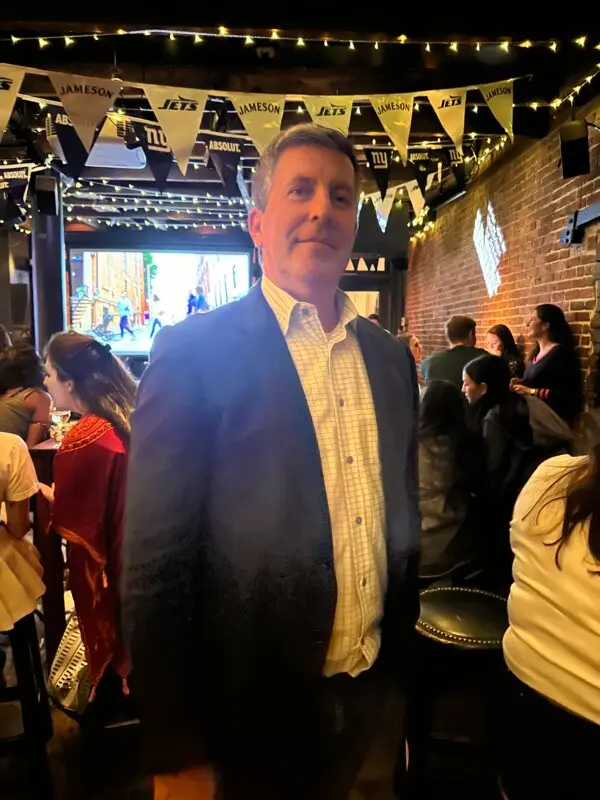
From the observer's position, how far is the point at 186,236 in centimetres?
888

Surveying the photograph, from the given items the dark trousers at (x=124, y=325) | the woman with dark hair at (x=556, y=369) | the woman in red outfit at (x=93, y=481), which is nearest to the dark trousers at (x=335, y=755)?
the woman in red outfit at (x=93, y=481)

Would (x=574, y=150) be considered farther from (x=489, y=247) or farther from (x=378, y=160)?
(x=489, y=247)

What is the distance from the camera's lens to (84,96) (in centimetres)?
290

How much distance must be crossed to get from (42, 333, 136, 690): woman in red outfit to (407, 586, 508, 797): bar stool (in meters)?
0.85

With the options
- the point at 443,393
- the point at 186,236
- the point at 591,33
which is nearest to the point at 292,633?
the point at 443,393

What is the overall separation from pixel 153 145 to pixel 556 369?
9.83 feet

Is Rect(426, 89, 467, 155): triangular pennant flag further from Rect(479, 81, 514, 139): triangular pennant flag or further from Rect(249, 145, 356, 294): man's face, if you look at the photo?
Rect(249, 145, 356, 294): man's face

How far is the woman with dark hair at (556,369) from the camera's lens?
A: 372 cm

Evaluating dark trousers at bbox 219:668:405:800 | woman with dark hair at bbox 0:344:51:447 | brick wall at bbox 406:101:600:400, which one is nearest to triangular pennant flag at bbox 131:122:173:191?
woman with dark hair at bbox 0:344:51:447

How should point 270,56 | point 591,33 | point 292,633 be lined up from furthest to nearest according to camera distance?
Answer: point 270,56 < point 591,33 < point 292,633

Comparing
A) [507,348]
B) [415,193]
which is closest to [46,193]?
[415,193]

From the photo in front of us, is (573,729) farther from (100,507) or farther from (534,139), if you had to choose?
(534,139)

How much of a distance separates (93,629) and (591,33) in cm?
365

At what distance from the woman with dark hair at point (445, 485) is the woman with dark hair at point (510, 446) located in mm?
90
